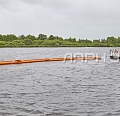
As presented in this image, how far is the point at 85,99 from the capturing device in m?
18.2

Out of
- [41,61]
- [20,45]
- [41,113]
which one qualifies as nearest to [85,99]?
[41,113]

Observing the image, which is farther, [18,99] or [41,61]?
[41,61]

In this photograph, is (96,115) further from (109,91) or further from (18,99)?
(109,91)

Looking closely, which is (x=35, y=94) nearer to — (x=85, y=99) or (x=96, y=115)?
(x=85, y=99)

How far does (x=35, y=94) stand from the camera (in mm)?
19562

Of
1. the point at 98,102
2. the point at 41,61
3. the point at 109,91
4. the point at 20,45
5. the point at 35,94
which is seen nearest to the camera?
the point at 98,102

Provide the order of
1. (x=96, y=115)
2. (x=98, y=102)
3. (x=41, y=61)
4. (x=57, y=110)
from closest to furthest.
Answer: (x=96, y=115)
(x=57, y=110)
(x=98, y=102)
(x=41, y=61)

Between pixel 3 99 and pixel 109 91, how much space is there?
7.71 m

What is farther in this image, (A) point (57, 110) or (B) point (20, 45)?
(B) point (20, 45)

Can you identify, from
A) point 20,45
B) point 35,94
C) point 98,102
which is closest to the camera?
point 98,102

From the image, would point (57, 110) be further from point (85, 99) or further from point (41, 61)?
point (41, 61)

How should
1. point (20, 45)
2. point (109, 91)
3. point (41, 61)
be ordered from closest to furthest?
point (109, 91) < point (41, 61) < point (20, 45)

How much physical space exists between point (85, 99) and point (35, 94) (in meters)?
3.50

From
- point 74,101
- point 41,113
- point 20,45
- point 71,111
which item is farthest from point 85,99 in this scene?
point 20,45
